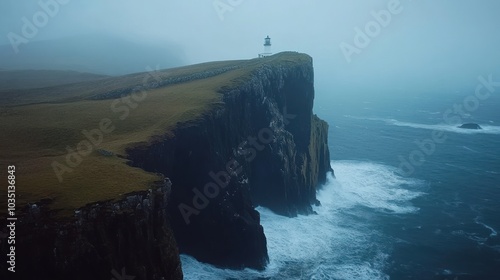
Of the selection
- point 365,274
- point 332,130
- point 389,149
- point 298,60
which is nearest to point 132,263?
point 365,274

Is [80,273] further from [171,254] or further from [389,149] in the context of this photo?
[389,149]

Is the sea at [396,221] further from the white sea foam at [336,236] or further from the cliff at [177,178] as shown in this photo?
the cliff at [177,178]

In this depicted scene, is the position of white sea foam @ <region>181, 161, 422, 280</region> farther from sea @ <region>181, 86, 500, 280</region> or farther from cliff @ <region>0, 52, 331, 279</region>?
cliff @ <region>0, 52, 331, 279</region>
